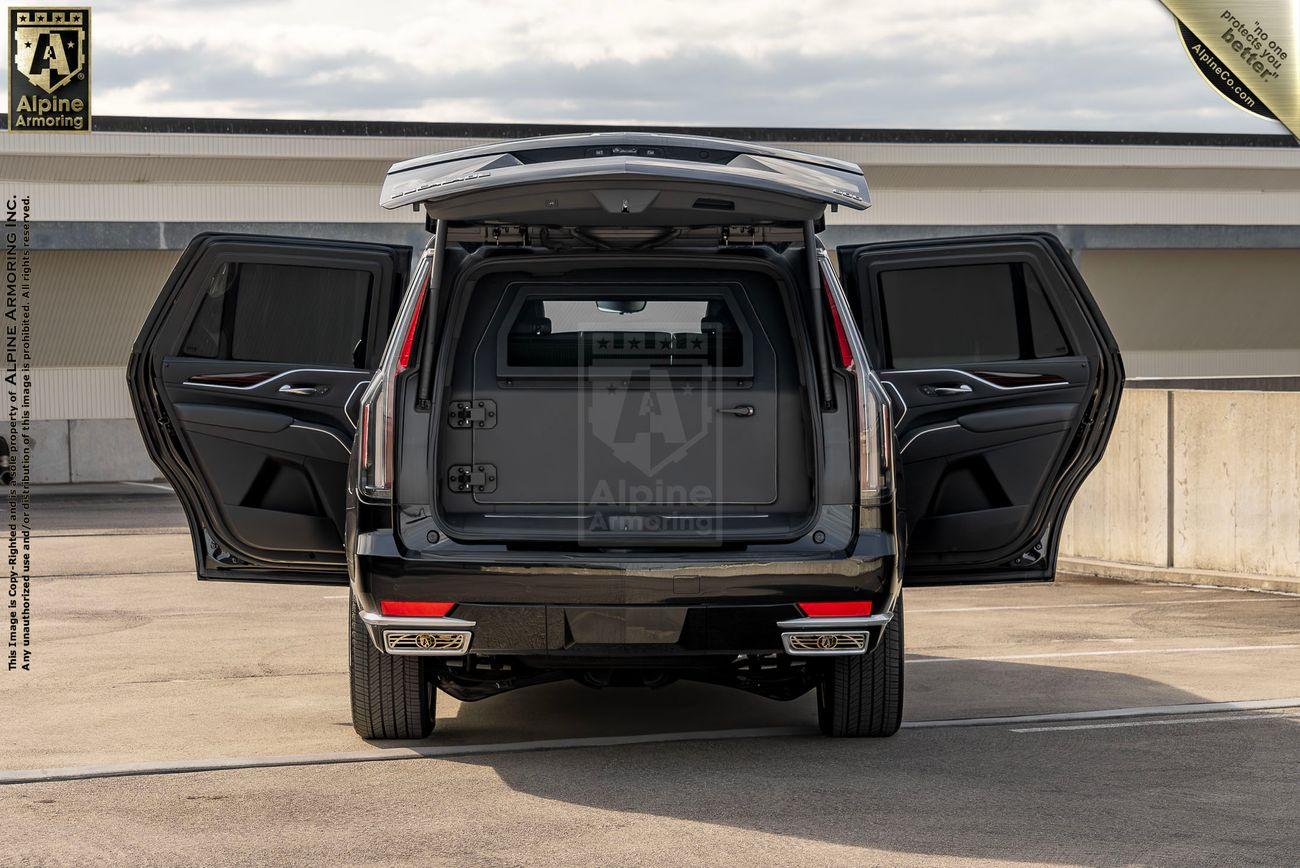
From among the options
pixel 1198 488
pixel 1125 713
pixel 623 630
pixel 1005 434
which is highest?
pixel 1005 434

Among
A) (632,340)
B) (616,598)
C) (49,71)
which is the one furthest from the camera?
(49,71)

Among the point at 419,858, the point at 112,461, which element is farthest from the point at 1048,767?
the point at 112,461

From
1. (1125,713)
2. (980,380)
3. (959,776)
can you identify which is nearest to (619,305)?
(980,380)

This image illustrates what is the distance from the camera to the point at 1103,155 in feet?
119

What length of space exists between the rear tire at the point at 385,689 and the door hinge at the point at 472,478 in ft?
2.54

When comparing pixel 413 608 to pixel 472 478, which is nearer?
pixel 413 608

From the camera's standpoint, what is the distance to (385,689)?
7031 mm

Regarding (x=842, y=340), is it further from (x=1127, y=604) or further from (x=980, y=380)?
(x=1127, y=604)

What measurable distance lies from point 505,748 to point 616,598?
1172 millimetres

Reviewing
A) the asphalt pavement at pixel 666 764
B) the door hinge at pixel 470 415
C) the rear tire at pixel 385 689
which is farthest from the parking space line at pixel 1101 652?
the door hinge at pixel 470 415

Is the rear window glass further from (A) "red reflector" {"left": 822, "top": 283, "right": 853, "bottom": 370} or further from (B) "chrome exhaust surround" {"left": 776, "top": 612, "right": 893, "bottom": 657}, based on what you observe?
(B) "chrome exhaust surround" {"left": 776, "top": 612, "right": 893, "bottom": 657}

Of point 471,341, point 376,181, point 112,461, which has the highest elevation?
point 376,181

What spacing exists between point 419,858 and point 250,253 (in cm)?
315

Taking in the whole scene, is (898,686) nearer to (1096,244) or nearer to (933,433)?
(933,433)
